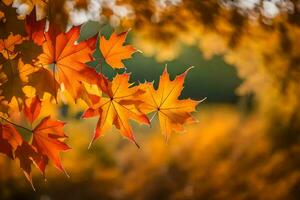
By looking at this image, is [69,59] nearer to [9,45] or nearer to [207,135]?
[9,45]

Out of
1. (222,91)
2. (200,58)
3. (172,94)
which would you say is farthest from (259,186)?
(200,58)

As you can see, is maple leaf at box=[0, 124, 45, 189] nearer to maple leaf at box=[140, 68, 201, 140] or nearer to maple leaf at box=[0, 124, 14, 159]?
maple leaf at box=[0, 124, 14, 159]

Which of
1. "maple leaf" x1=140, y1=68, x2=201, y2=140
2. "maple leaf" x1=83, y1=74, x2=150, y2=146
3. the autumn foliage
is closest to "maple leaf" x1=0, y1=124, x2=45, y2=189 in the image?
the autumn foliage

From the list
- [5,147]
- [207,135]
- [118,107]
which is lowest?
[5,147]

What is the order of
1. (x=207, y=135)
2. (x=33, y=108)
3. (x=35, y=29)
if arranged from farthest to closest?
(x=207, y=135)
(x=33, y=108)
(x=35, y=29)

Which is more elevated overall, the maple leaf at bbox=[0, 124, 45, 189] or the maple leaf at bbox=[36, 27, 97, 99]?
the maple leaf at bbox=[36, 27, 97, 99]

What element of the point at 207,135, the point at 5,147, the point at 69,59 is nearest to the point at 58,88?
the point at 69,59

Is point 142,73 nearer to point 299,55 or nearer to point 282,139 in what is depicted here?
point 282,139

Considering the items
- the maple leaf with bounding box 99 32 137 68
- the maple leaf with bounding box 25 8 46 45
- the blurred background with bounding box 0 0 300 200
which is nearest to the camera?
the maple leaf with bounding box 25 8 46 45
